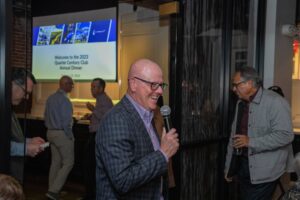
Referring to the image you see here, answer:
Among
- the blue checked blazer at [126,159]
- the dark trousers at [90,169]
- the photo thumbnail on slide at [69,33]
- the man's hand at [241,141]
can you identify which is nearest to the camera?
the blue checked blazer at [126,159]

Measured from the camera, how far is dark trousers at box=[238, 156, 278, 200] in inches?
133

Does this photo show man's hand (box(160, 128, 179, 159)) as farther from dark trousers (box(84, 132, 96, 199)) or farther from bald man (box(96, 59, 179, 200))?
dark trousers (box(84, 132, 96, 199))

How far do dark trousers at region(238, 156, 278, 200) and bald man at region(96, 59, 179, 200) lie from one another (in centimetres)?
149

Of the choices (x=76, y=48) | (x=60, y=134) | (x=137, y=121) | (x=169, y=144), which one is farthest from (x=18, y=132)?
(x=76, y=48)

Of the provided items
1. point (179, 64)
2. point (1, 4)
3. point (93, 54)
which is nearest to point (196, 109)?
A: point (179, 64)

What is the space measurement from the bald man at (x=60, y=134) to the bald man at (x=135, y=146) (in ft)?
11.4

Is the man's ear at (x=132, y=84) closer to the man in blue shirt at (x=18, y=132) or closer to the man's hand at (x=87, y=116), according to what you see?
the man in blue shirt at (x=18, y=132)

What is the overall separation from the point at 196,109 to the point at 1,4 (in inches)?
88.8

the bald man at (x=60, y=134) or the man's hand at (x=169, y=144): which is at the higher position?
the man's hand at (x=169, y=144)

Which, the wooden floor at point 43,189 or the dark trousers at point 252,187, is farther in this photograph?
the wooden floor at point 43,189

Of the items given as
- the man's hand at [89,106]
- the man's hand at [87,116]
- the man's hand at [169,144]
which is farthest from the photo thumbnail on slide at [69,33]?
the man's hand at [169,144]

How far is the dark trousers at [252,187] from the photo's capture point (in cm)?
339

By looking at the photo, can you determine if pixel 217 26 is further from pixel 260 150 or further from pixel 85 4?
pixel 85 4

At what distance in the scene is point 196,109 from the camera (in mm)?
3951
